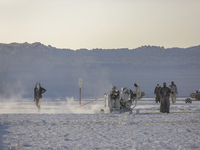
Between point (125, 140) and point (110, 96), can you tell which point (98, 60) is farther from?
point (125, 140)

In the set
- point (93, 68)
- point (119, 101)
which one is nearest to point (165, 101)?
point (119, 101)

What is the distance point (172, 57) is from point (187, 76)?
39.1ft

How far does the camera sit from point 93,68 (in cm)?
9150

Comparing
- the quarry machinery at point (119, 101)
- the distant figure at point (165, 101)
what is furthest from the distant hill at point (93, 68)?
the distant figure at point (165, 101)

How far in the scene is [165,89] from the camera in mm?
18469

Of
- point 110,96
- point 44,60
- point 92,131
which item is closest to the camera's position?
point 92,131

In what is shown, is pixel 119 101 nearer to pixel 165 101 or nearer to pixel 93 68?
pixel 165 101

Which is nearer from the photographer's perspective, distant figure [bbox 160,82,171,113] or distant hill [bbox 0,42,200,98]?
distant figure [bbox 160,82,171,113]

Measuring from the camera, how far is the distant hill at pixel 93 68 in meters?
79.9

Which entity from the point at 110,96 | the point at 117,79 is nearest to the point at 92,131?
the point at 110,96

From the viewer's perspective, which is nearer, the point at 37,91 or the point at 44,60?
the point at 37,91

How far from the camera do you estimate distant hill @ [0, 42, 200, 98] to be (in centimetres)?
7994

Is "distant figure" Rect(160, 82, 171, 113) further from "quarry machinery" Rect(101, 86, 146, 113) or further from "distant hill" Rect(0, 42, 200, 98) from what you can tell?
"distant hill" Rect(0, 42, 200, 98)

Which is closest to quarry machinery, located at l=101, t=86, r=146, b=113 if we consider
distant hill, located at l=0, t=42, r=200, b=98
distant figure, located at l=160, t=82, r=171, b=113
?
distant figure, located at l=160, t=82, r=171, b=113
